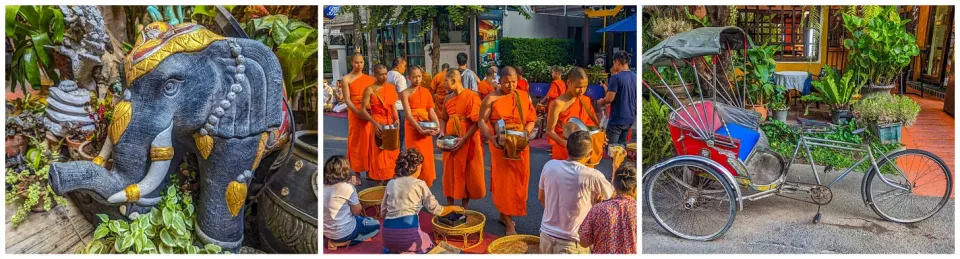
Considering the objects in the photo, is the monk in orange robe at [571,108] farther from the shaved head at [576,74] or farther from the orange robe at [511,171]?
the orange robe at [511,171]

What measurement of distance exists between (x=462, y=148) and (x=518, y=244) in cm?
70

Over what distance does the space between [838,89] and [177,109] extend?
401 centimetres

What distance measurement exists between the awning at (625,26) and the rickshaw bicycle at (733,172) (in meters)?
0.22

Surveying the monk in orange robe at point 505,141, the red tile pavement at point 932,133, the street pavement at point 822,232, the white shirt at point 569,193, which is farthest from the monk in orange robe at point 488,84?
the red tile pavement at point 932,133

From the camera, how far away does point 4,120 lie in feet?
14.4

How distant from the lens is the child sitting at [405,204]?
4.45m

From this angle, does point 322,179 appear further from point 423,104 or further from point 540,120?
point 540,120

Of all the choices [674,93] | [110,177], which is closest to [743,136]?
[674,93]

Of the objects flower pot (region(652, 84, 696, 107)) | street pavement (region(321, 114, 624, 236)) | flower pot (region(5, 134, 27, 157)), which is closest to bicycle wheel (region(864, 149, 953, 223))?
flower pot (region(652, 84, 696, 107))

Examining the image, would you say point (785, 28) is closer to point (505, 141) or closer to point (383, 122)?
point (505, 141)

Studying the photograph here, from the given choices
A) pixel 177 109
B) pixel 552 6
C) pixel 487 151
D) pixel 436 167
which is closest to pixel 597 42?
pixel 552 6

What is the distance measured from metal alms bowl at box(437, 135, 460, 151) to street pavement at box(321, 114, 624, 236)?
21 centimetres

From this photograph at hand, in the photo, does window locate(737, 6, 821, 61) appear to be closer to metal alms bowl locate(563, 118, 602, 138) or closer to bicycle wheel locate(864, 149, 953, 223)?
bicycle wheel locate(864, 149, 953, 223)

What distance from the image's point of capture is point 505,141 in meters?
4.64
